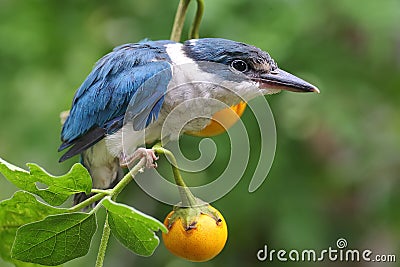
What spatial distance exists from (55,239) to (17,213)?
18cm

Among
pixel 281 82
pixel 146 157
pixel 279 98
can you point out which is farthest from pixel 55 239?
pixel 279 98

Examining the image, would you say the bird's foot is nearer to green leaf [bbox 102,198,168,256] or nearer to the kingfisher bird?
the kingfisher bird

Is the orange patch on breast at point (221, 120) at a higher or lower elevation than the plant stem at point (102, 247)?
higher

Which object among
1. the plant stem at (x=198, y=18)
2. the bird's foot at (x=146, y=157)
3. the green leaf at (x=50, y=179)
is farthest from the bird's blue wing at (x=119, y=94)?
the green leaf at (x=50, y=179)

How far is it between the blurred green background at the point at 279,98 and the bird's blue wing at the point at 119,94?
74 centimetres

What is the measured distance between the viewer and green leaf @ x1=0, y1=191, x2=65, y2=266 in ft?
4.45

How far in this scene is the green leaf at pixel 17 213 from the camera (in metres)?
1.36

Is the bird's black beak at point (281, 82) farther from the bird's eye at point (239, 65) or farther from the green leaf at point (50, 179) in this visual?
the green leaf at point (50, 179)

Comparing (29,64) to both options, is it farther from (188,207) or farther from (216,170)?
(188,207)

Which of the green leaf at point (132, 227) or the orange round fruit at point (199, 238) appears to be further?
the orange round fruit at point (199, 238)

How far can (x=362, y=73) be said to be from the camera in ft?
10.2

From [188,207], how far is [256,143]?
1.35m

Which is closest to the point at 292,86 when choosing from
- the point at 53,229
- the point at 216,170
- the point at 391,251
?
the point at 53,229

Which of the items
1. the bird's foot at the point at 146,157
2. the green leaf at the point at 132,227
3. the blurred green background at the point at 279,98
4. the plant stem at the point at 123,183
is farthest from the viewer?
the blurred green background at the point at 279,98
